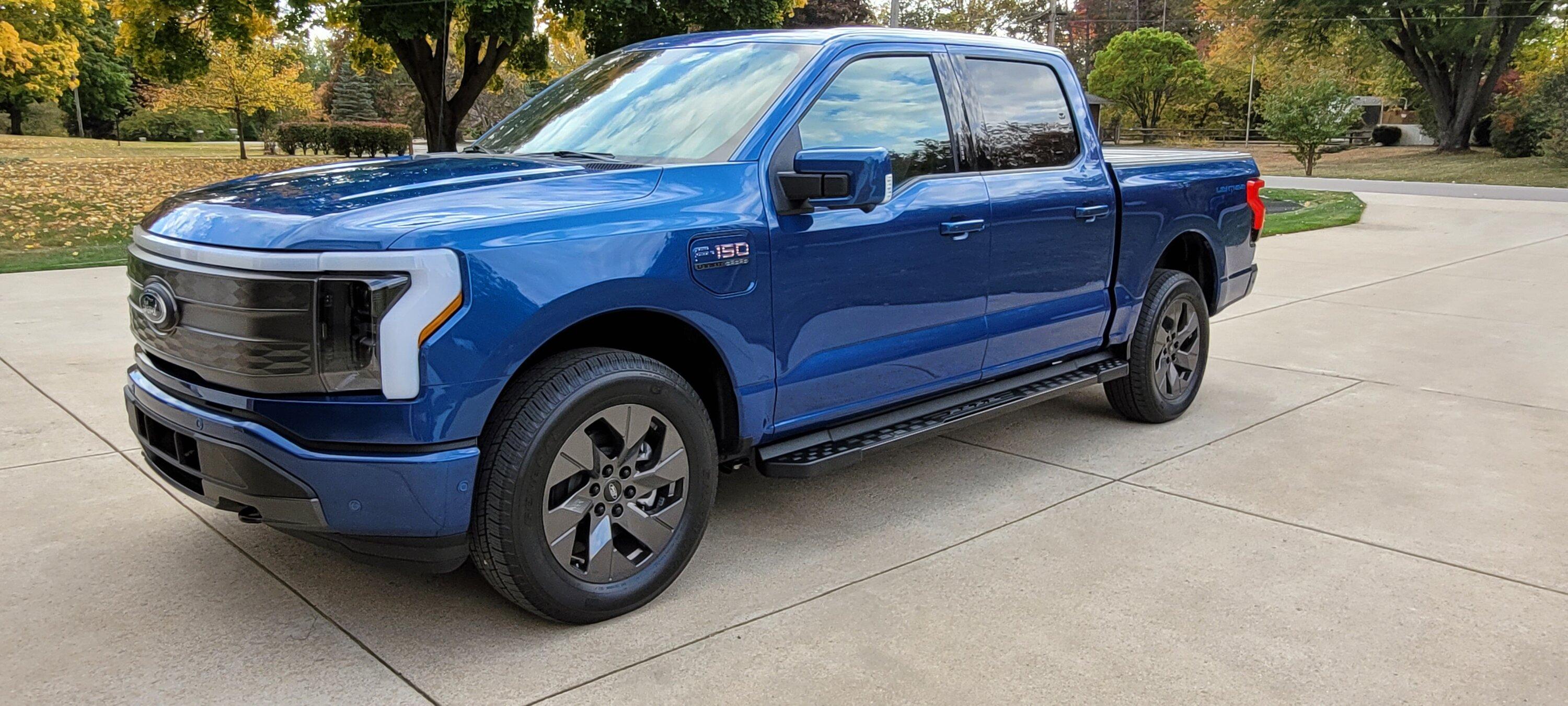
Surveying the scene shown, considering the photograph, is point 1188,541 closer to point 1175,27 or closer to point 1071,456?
point 1071,456

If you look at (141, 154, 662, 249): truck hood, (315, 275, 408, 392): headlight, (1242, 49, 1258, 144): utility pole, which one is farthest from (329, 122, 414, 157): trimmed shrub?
(315, 275, 408, 392): headlight

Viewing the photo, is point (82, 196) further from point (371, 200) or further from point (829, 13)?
point (829, 13)

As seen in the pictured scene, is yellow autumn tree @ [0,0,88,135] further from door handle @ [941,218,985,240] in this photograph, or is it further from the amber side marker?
the amber side marker

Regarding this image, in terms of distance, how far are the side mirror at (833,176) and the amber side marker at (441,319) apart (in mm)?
1224

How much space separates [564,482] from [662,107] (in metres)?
1.63

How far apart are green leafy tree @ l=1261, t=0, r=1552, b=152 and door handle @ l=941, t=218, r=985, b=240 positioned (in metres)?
37.7

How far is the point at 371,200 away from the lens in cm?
312

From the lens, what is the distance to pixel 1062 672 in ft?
10.4

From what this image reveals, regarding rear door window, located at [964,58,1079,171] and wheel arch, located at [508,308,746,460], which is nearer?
wheel arch, located at [508,308,746,460]

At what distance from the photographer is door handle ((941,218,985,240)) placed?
4297 millimetres

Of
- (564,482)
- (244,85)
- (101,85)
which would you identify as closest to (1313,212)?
(564,482)

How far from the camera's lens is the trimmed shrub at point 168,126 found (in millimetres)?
54500

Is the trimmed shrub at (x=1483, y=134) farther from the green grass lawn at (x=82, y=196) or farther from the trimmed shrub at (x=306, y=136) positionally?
the trimmed shrub at (x=306, y=136)

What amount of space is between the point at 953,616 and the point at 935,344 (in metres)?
1.23
